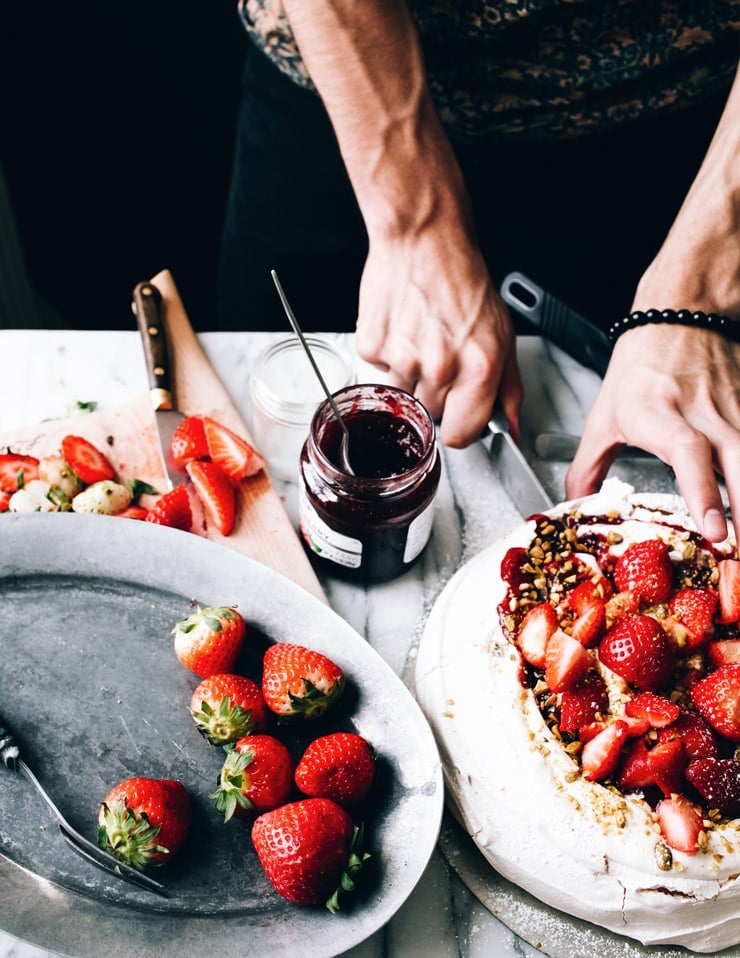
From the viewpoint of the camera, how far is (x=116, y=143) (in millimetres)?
2467

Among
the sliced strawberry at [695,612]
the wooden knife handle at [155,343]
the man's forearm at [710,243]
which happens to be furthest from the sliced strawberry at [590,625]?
the wooden knife handle at [155,343]

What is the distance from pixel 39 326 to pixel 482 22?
5.13ft

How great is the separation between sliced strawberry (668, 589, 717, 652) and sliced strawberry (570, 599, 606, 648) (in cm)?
11

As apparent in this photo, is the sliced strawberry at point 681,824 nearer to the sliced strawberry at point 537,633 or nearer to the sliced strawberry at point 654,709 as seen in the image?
the sliced strawberry at point 654,709

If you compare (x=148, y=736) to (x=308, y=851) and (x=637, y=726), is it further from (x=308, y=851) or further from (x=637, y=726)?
(x=637, y=726)

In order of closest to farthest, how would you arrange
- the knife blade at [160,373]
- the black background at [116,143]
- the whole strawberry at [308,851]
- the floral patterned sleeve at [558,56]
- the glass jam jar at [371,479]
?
the whole strawberry at [308,851] → the glass jam jar at [371,479] → the floral patterned sleeve at [558,56] → the knife blade at [160,373] → the black background at [116,143]

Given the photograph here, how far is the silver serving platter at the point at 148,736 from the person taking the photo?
1092mm

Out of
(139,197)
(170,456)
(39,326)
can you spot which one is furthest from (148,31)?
(170,456)

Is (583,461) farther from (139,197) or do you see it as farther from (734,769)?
(139,197)

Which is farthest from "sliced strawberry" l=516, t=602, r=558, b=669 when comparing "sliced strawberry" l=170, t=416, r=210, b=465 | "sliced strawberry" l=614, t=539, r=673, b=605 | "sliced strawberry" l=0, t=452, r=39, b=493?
"sliced strawberry" l=0, t=452, r=39, b=493

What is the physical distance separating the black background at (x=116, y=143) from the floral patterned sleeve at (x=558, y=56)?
2.65ft

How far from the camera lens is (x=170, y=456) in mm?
1506

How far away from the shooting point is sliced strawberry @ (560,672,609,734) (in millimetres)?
1188

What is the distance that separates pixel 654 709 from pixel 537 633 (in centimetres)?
18
